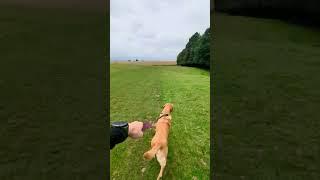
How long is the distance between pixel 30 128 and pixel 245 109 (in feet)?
9.21

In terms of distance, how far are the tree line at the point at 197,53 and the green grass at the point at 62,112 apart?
1053 centimetres

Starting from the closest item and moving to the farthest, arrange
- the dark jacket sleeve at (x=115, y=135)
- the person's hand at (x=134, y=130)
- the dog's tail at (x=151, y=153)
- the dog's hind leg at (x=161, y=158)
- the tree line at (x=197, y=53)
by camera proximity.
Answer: the dark jacket sleeve at (x=115, y=135), the person's hand at (x=134, y=130), the dog's tail at (x=151, y=153), the dog's hind leg at (x=161, y=158), the tree line at (x=197, y=53)

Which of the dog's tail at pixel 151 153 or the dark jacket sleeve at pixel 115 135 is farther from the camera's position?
the dog's tail at pixel 151 153

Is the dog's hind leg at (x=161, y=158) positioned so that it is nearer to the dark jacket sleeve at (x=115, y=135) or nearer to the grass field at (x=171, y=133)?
the grass field at (x=171, y=133)

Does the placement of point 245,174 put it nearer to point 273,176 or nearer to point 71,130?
point 273,176

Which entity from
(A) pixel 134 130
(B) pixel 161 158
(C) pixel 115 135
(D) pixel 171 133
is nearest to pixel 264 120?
(D) pixel 171 133

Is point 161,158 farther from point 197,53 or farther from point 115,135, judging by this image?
point 197,53

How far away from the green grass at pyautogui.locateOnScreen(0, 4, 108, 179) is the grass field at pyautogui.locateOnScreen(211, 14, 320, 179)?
2.76 feet

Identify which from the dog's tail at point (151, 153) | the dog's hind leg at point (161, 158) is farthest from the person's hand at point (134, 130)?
the dog's hind leg at point (161, 158)

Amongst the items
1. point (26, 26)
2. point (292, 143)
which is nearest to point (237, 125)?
point (292, 143)

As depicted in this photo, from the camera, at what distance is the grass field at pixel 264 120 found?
2.88 meters

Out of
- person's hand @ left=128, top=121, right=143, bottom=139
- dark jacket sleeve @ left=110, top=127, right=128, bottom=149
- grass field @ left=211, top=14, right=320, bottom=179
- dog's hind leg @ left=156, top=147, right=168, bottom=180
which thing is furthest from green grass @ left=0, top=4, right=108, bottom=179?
grass field @ left=211, top=14, right=320, bottom=179

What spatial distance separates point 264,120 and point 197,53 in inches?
519

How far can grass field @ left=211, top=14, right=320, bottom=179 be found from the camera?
2.88 meters
